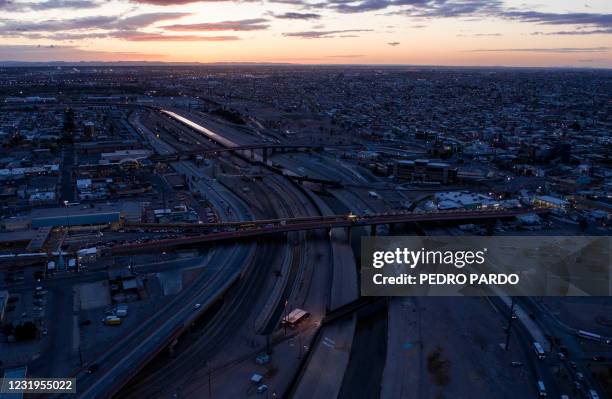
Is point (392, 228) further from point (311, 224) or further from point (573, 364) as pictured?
point (573, 364)

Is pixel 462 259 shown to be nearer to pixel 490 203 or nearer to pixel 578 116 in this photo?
pixel 490 203

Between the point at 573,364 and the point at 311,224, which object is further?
the point at 311,224

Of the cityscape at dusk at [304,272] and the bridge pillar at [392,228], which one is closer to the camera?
the cityscape at dusk at [304,272]

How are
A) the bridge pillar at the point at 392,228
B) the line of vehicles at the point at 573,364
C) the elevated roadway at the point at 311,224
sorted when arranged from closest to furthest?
the line of vehicles at the point at 573,364, the elevated roadway at the point at 311,224, the bridge pillar at the point at 392,228

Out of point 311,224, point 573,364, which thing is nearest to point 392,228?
point 311,224

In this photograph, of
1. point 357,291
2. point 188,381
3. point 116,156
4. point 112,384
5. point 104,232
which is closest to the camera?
point 112,384

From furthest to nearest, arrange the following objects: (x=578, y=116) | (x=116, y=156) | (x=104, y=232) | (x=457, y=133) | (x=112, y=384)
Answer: (x=578, y=116) < (x=457, y=133) < (x=116, y=156) < (x=104, y=232) < (x=112, y=384)

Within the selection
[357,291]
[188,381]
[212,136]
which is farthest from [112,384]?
[212,136]

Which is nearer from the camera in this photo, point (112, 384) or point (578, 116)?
point (112, 384)

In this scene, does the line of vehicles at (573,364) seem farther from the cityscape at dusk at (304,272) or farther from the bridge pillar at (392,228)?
the bridge pillar at (392,228)

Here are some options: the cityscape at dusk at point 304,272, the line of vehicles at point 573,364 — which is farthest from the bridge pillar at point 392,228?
the line of vehicles at point 573,364

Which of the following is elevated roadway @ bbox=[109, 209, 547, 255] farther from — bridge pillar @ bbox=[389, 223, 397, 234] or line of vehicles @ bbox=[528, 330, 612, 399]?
line of vehicles @ bbox=[528, 330, 612, 399]
